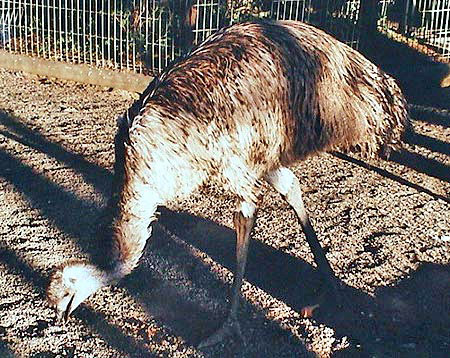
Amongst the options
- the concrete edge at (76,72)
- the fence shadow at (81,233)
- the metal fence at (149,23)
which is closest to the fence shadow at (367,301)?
the fence shadow at (81,233)

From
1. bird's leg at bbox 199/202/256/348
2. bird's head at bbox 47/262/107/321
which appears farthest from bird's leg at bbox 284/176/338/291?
bird's head at bbox 47/262/107/321

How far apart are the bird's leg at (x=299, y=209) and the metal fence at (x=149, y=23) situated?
11.6 feet

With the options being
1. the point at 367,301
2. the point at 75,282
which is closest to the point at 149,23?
the point at 367,301

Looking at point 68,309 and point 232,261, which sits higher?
point 68,309

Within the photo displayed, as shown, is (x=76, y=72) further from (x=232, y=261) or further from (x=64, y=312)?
(x=64, y=312)

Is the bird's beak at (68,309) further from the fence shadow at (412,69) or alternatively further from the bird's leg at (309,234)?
the fence shadow at (412,69)

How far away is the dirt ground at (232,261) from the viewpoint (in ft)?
12.9

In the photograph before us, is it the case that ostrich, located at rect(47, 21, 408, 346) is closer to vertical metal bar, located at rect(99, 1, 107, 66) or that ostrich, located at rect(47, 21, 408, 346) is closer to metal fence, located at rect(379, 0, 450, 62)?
vertical metal bar, located at rect(99, 1, 107, 66)

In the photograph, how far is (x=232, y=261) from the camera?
4.65 metres

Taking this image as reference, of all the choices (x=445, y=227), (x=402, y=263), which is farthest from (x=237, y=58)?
Result: (x=445, y=227)

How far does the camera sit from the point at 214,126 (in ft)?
11.8

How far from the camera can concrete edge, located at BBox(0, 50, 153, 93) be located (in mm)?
7738

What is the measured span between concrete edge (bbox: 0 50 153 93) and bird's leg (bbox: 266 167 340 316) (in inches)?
141

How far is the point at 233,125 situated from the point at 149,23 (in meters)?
4.55
